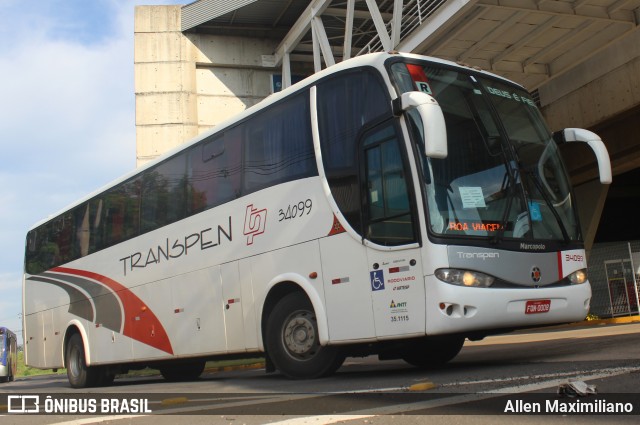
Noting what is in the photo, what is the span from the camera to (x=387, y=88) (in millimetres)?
7641

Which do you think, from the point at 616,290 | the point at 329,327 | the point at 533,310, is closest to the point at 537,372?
the point at 533,310

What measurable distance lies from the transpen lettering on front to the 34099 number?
4.05 ft

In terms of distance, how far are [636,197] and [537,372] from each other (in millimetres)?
27315

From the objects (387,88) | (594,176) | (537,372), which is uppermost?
(594,176)

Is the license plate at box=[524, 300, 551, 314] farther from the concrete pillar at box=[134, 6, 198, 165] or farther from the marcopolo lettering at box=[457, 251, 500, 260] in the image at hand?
the concrete pillar at box=[134, 6, 198, 165]

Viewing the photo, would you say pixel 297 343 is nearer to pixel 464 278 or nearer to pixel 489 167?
pixel 464 278

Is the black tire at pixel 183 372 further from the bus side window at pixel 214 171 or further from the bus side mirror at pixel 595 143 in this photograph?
the bus side mirror at pixel 595 143

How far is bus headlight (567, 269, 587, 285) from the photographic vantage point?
7.89 meters

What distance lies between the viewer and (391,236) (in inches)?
292

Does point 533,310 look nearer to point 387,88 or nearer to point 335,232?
point 335,232

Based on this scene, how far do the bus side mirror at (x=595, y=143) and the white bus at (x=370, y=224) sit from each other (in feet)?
0.07

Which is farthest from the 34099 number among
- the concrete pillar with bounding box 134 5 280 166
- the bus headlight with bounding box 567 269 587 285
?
the concrete pillar with bounding box 134 5 280 166

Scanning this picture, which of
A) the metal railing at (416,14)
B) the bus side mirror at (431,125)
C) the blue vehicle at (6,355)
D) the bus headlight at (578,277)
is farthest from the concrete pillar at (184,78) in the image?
the bus side mirror at (431,125)

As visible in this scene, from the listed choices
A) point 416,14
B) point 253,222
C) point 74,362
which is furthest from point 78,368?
point 416,14
